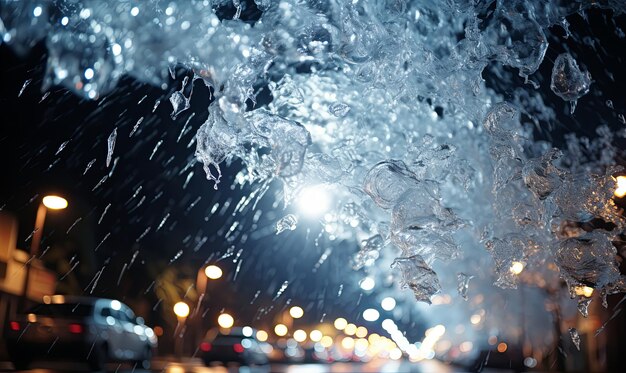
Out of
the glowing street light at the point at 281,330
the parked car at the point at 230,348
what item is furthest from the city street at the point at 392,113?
the glowing street light at the point at 281,330

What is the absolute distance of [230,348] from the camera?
73.4 feet

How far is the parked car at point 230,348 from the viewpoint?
22.2m

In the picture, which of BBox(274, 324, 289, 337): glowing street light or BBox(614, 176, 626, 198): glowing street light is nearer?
BBox(614, 176, 626, 198): glowing street light

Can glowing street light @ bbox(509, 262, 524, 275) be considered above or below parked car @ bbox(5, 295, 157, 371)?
above

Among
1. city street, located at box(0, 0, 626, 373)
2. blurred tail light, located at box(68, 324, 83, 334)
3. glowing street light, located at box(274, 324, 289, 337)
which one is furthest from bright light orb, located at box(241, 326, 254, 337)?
glowing street light, located at box(274, 324, 289, 337)

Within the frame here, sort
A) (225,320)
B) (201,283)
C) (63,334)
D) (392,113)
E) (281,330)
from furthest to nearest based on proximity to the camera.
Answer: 1. (281,330)
2. (225,320)
3. (201,283)
4. (63,334)
5. (392,113)

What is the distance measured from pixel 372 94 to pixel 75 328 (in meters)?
8.03

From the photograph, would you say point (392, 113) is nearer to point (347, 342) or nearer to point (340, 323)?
point (347, 342)

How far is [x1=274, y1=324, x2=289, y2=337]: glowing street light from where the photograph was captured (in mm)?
70250

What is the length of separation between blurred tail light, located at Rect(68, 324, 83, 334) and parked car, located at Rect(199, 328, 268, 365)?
944 cm

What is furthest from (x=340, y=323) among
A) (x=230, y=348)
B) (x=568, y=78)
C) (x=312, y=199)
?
(x=568, y=78)

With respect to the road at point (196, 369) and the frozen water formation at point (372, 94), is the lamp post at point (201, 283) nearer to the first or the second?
the road at point (196, 369)

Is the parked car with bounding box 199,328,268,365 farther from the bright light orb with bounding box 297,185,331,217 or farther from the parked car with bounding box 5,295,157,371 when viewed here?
the bright light orb with bounding box 297,185,331,217

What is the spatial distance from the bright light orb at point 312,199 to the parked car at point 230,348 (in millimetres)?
15149
